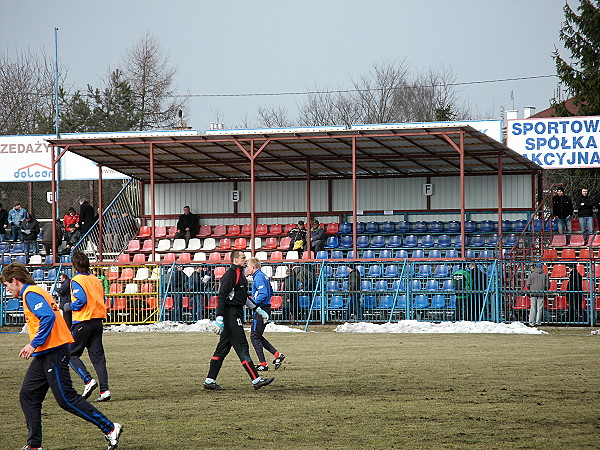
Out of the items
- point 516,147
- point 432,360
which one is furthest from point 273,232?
point 432,360

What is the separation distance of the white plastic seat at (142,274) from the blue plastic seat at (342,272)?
5.06 m

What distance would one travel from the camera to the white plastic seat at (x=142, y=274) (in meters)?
24.7

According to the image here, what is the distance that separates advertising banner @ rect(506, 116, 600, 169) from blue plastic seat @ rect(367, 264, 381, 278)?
9.55 m

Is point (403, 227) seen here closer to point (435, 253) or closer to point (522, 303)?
point (435, 253)

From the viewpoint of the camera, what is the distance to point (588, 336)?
64.0ft

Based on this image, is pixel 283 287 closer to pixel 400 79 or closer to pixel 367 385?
pixel 367 385

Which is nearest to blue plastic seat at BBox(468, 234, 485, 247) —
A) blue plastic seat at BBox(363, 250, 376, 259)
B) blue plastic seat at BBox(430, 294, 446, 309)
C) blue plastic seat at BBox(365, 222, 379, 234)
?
blue plastic seat at BBox(365, 222, 379, 234)

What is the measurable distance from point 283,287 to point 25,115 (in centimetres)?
→ 3487

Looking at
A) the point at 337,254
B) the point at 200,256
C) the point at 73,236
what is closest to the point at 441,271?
the point at 337,254

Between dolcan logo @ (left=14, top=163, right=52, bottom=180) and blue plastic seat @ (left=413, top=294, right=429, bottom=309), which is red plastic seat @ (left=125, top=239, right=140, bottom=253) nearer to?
dolcan logo @ (left=14, top=163, right=52, bottom=180)

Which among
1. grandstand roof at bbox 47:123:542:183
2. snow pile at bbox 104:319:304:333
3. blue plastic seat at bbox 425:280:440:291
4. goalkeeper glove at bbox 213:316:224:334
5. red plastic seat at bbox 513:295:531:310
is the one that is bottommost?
snow pile at bbox 104:319:304:333

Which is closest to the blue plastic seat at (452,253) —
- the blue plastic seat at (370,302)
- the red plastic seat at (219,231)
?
the blue plastic seat at (370,302)

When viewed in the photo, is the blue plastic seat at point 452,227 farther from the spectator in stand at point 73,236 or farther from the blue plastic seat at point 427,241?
the spectator in stand at point 73,236

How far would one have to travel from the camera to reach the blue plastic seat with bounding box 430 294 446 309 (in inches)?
912
